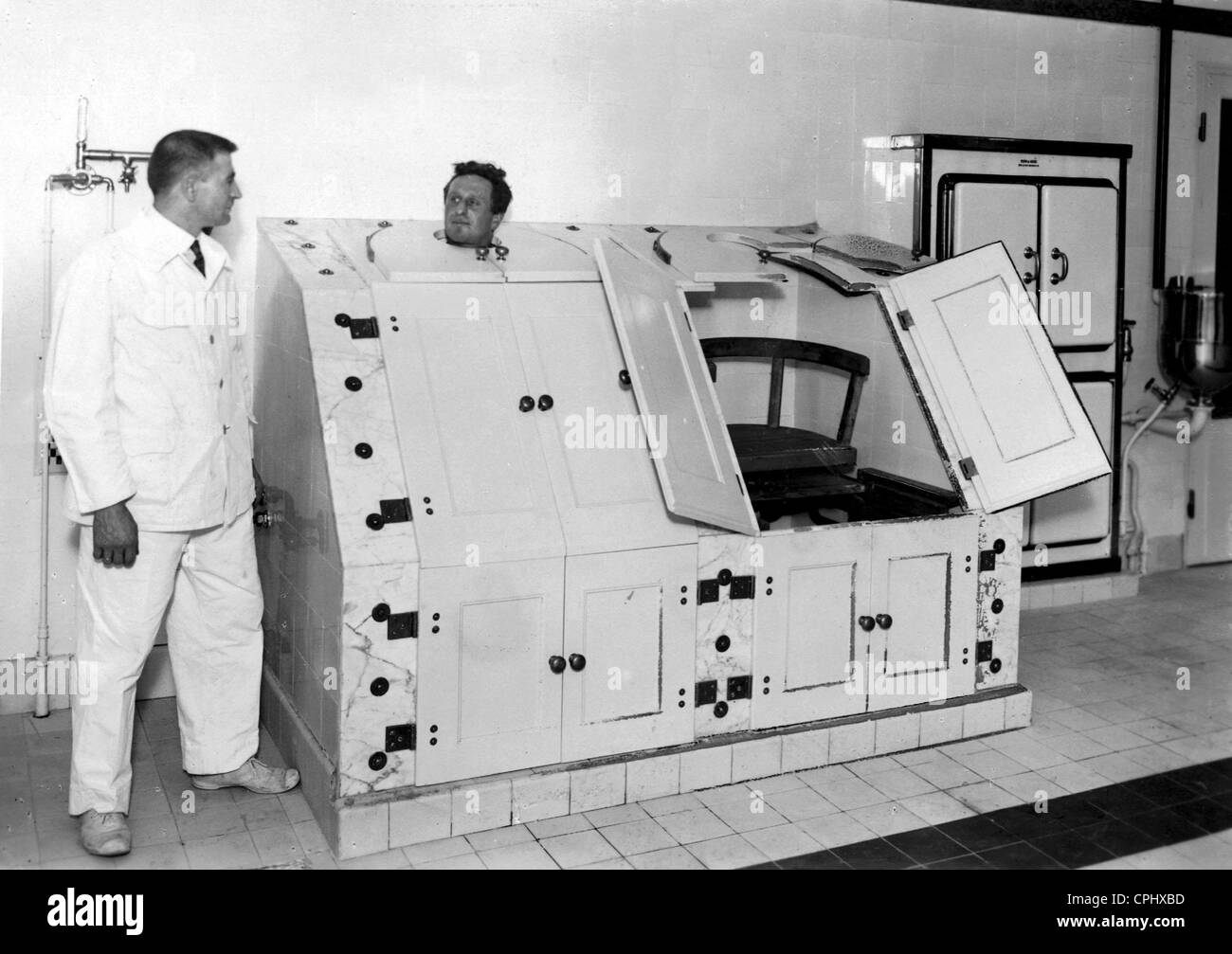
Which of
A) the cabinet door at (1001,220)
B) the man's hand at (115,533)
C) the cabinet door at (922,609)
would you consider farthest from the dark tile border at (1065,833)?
the cabinet door at (1001,220)

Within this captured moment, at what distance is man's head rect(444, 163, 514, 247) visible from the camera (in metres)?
4.37

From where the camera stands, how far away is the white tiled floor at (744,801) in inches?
143

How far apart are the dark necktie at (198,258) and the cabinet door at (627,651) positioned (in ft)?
4.32

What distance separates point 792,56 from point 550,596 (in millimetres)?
2884

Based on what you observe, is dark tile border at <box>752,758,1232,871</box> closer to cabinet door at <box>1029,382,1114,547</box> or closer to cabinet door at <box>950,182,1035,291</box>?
cabinet door at <box>1029,382,1114,547</box>

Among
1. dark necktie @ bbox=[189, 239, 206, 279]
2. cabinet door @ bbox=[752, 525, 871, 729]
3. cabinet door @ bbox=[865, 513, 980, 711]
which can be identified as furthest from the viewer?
cabinet door @ bbox=[865, 513, 980, 711]

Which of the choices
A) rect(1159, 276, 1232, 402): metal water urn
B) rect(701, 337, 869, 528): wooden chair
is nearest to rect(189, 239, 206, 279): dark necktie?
rect(701, 337, 869, 528): wooden chair

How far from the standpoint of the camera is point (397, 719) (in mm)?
3611

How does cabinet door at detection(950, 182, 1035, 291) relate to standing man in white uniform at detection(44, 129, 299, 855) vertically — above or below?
above

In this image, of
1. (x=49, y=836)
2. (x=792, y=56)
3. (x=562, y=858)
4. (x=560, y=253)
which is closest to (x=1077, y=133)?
(x=792, y=56)

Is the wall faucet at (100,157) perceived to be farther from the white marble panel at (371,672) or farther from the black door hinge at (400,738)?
the black door hinge at (400,738)

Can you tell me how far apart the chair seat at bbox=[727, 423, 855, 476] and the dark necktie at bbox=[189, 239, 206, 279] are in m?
1.76

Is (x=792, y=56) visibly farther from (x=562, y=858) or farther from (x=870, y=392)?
(x=562, y=858)

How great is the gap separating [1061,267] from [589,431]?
311 centimetres
